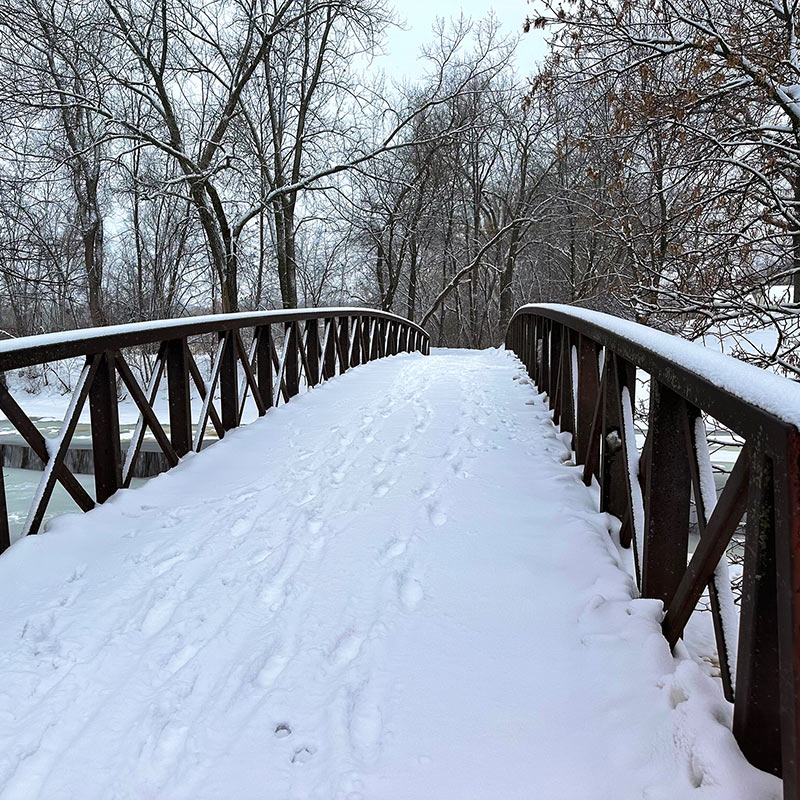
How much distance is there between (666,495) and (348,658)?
3.96 ft

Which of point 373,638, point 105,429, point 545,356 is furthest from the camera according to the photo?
point 545,356

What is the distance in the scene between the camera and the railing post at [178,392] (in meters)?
4.53

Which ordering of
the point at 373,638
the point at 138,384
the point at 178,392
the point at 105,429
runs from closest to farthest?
1. the point at 373,638
2. the point at 105,429
3. the point at 138,384
4. the point at 178,392

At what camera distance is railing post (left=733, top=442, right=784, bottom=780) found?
136cm

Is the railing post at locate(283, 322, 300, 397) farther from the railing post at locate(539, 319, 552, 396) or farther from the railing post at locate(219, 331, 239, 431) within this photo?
the railing post at locate(539, 319, 552, 396)

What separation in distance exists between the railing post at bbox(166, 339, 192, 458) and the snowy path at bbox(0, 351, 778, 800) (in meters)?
0.92

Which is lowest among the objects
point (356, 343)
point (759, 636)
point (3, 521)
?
point (3, 521)

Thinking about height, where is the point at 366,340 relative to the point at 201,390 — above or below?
above

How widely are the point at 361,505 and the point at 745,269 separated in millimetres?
3798

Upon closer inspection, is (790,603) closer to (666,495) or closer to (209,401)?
(666,495)

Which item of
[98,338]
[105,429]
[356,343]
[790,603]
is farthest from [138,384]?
[356,343]

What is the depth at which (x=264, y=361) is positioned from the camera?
6.48 meters

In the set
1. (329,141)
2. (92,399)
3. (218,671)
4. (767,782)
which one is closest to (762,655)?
(767,782)

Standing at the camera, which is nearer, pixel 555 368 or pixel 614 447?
pixel 614 447
